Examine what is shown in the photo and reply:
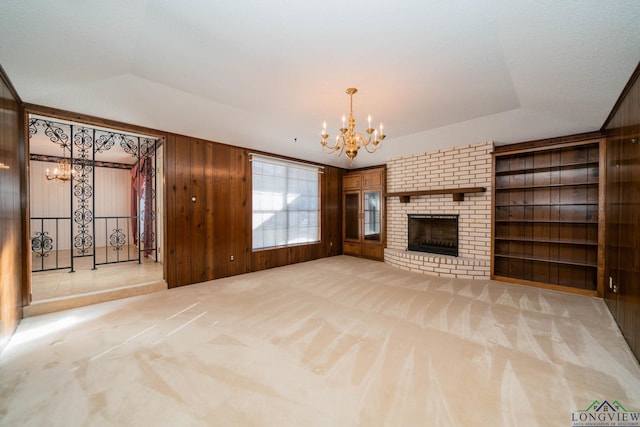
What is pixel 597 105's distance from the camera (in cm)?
291

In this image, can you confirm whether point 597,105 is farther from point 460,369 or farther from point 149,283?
point 149,283

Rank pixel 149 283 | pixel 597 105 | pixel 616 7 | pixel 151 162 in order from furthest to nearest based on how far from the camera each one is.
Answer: pixel 151 162 → pixel 149 283 → pixel 597 105 → pixel 616 7

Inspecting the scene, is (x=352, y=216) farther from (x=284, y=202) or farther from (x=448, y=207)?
(x=448, y=207)

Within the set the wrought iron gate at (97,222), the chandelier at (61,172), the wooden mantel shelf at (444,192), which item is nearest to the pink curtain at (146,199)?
the wrought iron gate at (97,222)

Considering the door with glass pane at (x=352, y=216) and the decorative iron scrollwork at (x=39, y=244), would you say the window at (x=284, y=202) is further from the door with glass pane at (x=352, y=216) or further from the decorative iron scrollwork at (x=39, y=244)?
the decorative iron scrollwork at (x=39, y=244)

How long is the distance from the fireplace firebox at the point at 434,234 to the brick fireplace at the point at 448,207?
0.05 meters

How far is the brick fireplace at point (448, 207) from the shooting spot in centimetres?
449

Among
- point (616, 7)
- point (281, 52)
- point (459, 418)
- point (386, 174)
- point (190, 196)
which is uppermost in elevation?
point (281, 52)

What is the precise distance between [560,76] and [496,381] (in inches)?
116

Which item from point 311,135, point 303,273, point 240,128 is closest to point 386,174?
point 311,135

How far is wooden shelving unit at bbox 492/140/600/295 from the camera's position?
3.74 metres

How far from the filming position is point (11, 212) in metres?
2.49

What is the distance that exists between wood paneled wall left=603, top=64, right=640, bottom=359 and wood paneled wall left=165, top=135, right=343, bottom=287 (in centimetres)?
497

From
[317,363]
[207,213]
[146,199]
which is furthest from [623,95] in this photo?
[146,199]
